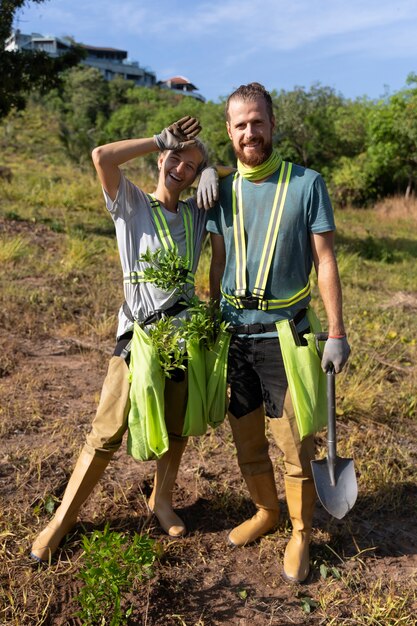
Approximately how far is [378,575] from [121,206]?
1.98m

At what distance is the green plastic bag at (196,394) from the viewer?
256cm

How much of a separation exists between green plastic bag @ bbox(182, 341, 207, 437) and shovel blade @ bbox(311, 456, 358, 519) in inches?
20.1

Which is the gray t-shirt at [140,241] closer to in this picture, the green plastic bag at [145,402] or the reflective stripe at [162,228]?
the reflective stripe at [162,228]

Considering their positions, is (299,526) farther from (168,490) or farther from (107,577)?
(107,577)

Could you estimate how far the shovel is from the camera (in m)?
2.47

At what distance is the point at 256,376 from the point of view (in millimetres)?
2674

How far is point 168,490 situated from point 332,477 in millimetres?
851

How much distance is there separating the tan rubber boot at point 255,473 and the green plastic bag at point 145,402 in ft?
1.34

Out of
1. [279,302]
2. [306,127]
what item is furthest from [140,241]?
[306,127]

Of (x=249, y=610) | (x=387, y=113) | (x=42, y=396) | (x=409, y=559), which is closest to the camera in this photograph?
(x=249, y=610)

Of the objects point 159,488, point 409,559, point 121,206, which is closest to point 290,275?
point 121,206

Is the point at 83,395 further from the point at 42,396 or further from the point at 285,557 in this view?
the point at 285,557

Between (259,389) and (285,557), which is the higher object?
(259,389)

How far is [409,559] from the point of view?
287 cm
